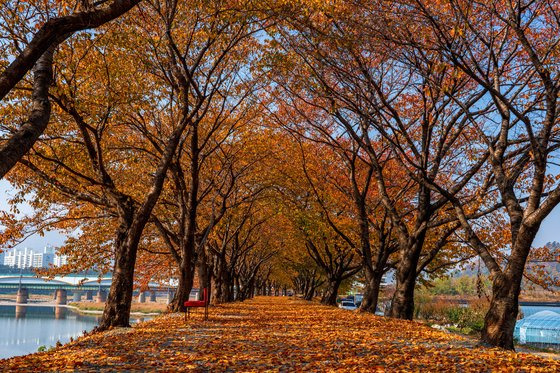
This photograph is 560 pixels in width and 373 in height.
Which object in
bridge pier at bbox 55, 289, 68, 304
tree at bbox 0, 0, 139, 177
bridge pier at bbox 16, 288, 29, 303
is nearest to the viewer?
tree at bbox 0, 0, 139, 177

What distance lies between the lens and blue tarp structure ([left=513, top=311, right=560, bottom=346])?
3359 cm

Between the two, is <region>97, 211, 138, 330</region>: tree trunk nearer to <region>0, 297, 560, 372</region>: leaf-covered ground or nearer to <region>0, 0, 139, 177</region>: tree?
<region>0, 297, 560, 372</region>: leaf-covered ground

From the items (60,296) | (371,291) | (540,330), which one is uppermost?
(371,291)

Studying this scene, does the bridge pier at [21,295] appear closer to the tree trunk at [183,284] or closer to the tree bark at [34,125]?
the tree trunk at [183,284]

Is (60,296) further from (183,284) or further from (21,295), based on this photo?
(183,284)

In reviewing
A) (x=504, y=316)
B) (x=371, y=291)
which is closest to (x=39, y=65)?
(x=504, y=316)

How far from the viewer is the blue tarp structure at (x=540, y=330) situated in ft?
110

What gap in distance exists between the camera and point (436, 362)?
743cm

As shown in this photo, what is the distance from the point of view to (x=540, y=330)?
35.2m

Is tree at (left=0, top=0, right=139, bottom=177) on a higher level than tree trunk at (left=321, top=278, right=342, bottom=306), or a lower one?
higher

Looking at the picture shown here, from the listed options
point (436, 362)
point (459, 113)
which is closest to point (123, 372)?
point (436, 362)

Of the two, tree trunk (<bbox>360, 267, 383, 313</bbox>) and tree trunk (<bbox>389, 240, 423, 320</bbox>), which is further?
tree trunk (<bbox>360, 267, 383, 313</bbox>)

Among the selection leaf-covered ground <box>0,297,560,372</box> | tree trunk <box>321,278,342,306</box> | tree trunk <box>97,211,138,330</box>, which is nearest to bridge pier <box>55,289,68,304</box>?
tree trunk <box>321,278,342,306</box>

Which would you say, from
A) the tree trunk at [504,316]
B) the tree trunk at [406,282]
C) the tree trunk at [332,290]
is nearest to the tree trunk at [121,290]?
the tree trunk at [504,316]
